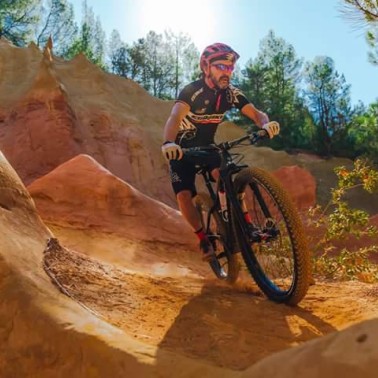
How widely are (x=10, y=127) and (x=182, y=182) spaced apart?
12.7 m

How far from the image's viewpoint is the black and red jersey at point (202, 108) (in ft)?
13.5

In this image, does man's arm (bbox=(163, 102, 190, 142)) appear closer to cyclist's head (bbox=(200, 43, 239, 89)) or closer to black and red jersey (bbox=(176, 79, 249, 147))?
black and red jersey (bbox=(176, 79, 249, 147))

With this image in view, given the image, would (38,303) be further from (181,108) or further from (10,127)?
(10,127)

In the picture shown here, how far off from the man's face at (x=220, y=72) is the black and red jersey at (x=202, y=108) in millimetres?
89

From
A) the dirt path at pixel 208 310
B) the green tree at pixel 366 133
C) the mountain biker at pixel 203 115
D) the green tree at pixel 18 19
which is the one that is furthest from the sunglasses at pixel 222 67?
the green tree at pixel 18 19

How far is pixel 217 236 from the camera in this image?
4035 millimetres

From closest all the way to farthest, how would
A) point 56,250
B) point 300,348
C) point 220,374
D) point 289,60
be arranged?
point 300,348 → point 220,374 → point 56,250 → point 289,60

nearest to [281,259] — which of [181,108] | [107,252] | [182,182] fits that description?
[182,182]

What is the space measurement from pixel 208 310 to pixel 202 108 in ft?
5.34

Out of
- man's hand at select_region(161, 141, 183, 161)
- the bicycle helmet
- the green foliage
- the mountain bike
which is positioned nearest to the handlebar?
the mountain bike

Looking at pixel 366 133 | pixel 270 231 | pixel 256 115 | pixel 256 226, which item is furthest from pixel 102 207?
pixel 366 133

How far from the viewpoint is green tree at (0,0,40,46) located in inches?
1046

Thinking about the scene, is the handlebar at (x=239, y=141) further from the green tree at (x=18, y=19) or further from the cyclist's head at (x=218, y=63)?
the green tree at (x=18, y=19)

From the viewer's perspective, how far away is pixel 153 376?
2.21 meters
